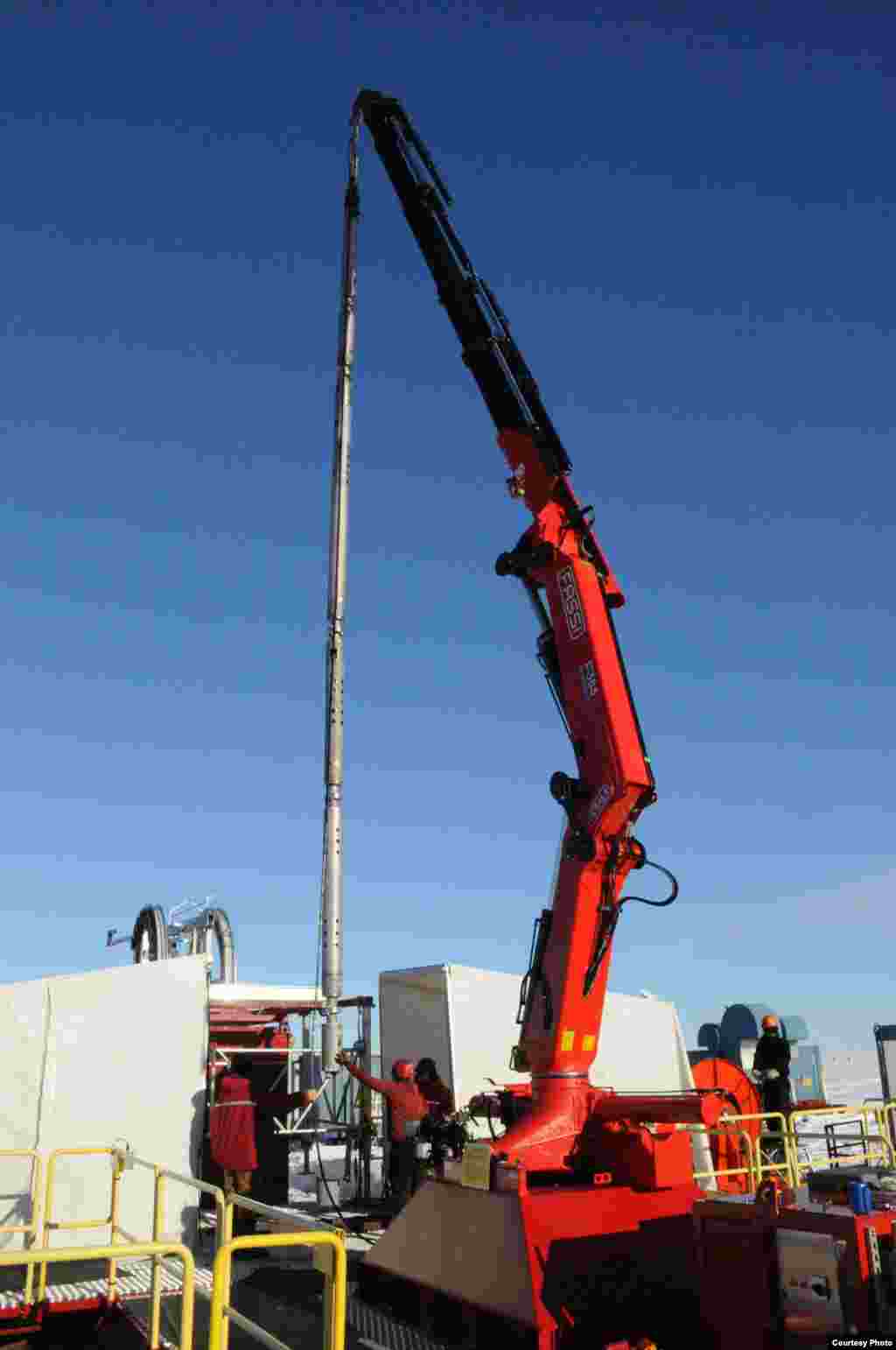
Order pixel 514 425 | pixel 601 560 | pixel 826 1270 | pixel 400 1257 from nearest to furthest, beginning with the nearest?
pixel 826 1270, pixel 400 1257, pixel 601 560, pixel 514 425

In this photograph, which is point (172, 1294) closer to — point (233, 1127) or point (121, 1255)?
point (233, 1127)

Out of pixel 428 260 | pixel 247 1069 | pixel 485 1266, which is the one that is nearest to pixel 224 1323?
pixel 485 1266

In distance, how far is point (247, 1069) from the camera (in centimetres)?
1477

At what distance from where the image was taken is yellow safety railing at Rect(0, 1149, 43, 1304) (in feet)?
29.2

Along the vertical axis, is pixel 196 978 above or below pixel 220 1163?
above

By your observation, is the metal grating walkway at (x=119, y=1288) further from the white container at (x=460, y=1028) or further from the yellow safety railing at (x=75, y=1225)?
the white container at (x=460, y=1028)

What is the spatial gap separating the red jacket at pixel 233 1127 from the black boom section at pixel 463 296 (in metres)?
8.17

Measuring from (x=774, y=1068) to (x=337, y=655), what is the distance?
782cm

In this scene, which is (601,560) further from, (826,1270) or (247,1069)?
(247,1069)

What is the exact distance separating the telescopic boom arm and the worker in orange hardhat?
18.2ft

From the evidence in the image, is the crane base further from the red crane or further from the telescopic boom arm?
the telescopic boom arm

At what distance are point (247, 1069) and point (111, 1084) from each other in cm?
241

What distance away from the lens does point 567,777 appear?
9.86 m

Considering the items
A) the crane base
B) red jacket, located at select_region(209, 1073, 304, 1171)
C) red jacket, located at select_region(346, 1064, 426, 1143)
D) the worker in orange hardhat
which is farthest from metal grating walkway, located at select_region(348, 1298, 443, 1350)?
the worker in orange hardhat
